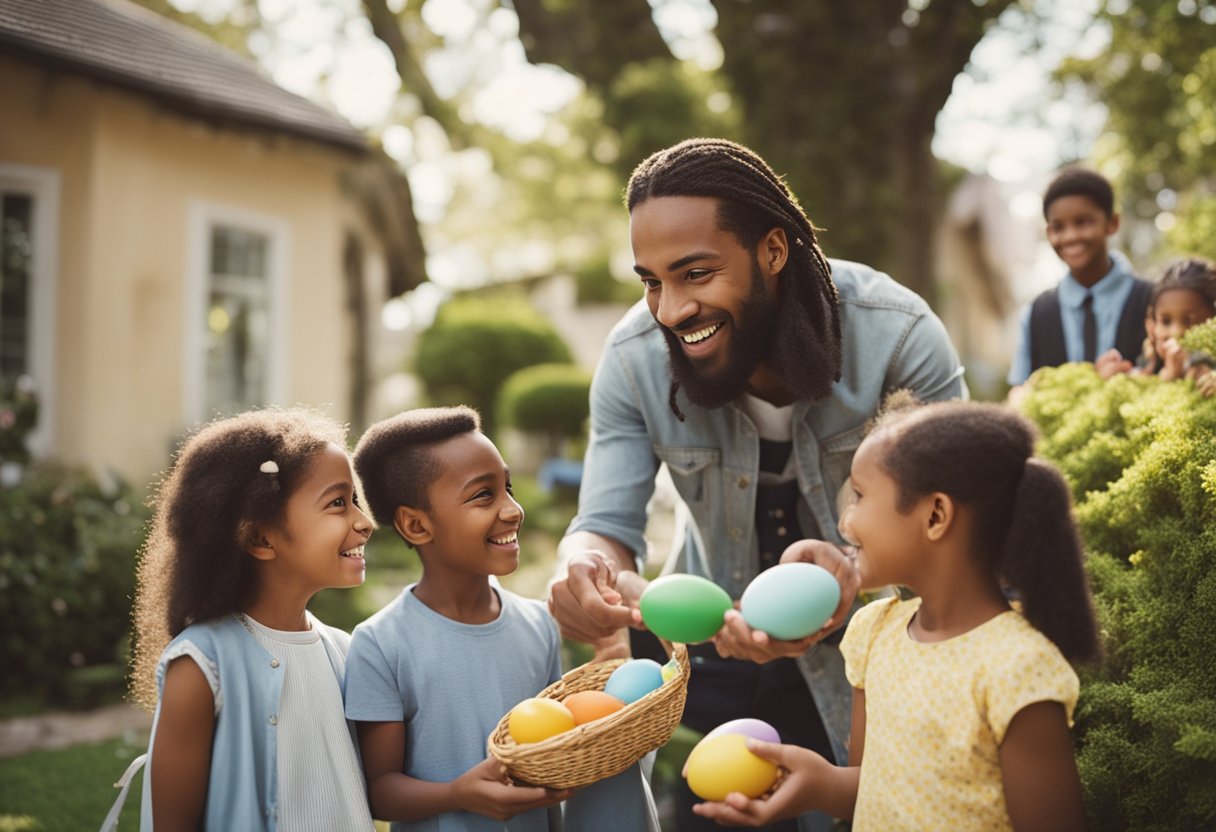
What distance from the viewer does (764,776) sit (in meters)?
2.51

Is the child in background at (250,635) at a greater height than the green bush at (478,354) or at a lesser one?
lesser

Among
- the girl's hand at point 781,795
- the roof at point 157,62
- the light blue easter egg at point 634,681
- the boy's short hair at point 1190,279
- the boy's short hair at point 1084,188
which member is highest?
the roof at point 157,62

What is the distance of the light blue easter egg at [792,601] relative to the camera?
2623 millimetres

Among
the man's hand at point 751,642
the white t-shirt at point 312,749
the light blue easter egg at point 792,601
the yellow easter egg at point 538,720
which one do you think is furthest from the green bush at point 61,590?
the light blue easter egg at point 792,601

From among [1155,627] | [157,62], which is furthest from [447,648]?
[157,62]

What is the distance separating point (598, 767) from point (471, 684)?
51cm

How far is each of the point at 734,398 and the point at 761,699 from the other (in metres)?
0.95

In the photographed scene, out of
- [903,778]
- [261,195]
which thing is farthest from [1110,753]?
[261,195]

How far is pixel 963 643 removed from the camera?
94.3 inches

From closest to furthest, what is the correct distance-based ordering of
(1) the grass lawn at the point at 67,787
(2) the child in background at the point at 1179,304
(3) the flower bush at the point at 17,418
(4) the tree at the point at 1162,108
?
(2) the child in background at the point at 1179,304, (1) the grass lawn at the point at 67,787, (4) the tree at the point at 1162,108, (3) the flower bush at the point at 17,418

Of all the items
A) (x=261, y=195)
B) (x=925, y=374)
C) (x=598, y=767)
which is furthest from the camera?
(x=261, y=195)

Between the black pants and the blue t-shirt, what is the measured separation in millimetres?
627

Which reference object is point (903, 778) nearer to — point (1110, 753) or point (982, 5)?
point (1110, 753)

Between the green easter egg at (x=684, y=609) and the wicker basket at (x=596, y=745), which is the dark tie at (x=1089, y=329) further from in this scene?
the wicker basket at (x=596, y=745)
